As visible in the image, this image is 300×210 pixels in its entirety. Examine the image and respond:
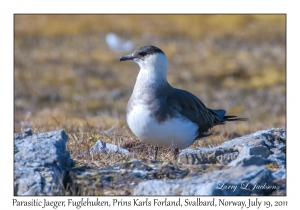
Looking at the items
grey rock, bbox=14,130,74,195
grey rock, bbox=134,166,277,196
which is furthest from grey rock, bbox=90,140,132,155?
grey rock, bbox=134,166,277,196

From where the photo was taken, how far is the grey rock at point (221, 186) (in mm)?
4168

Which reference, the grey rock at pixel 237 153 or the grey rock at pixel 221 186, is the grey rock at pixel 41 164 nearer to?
the grey rock at pixel 221 186

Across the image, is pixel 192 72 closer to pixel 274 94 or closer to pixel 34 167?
pixel 274 94

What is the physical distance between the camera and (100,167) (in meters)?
4.84

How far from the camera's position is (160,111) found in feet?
18.6

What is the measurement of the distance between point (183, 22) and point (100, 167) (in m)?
26.5

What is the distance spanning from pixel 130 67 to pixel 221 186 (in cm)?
1672

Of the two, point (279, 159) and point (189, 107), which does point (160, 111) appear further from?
point (279, 159)

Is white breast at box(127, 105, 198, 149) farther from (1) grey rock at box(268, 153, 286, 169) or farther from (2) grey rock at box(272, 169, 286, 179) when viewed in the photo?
(2) grey rock at box(272, 169, 286, 179)

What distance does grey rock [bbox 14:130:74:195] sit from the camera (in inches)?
170

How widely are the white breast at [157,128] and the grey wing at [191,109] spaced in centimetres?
15

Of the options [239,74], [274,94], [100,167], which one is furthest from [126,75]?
[100,167]

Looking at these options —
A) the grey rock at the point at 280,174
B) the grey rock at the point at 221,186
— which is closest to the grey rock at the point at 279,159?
the grey rock at the point at 280,174

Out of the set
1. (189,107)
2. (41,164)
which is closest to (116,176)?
(41,164)
